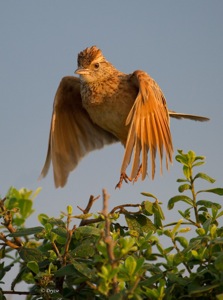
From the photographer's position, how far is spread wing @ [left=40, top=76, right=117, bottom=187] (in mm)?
5934

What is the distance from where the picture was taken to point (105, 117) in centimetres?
559

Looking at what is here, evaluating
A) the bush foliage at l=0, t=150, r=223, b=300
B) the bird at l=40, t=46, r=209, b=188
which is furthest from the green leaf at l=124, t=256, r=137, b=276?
the bird at l=40, t=46, r=209, b=188

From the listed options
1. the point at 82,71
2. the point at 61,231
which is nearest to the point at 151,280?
the point at 61,231

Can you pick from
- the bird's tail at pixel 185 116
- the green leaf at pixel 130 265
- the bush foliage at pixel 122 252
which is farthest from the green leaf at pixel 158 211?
the bird's tail at pixel 185 116

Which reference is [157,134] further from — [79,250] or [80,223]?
[79,250]

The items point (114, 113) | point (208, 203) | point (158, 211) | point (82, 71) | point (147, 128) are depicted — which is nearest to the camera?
point (208, 203)

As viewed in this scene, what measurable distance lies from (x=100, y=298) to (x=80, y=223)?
637 mm

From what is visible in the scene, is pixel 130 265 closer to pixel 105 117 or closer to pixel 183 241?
pixel 183 241

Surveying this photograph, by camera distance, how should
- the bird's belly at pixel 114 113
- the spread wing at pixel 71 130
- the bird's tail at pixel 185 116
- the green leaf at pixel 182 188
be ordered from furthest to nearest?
1. the bird's tail at pixel 185 116
2. the spread wing at pixel 71 130
3. the bird's belly at pixel 114 113
4. the green leaf at pixel 182 188

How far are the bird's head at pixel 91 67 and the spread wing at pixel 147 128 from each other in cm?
67

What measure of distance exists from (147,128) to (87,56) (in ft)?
4.55

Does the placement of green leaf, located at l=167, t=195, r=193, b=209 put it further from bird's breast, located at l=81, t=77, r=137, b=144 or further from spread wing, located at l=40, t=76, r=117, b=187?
spread wing, located at l=40, t=76, r=117, b=187

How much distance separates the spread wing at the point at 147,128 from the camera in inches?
178

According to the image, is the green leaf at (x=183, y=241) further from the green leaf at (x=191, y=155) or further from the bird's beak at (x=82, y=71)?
the bird's beak at (x=82, y=71)
